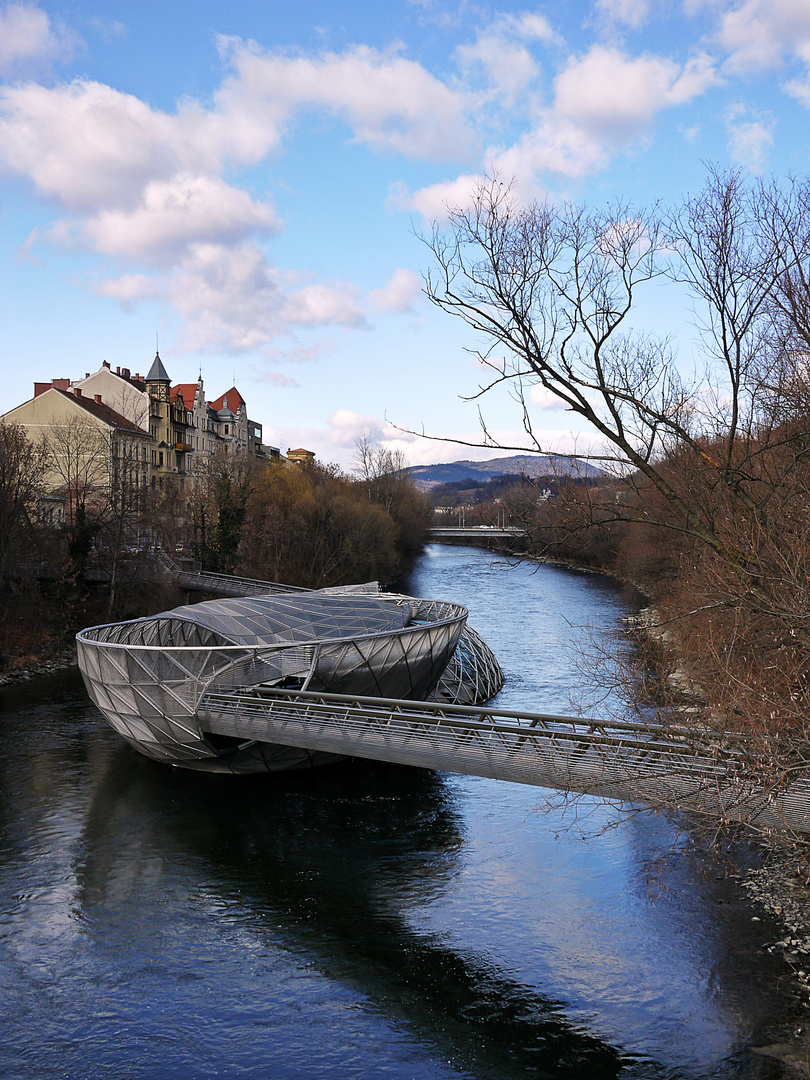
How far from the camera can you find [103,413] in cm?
6700

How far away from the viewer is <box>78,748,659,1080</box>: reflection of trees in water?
36.7 ft

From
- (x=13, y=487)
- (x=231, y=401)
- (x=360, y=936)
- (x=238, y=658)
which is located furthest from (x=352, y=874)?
(x=231, y=401)

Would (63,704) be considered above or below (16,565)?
below

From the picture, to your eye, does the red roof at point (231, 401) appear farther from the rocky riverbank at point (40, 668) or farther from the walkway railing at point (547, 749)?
the walkway railing at point (547, 749)

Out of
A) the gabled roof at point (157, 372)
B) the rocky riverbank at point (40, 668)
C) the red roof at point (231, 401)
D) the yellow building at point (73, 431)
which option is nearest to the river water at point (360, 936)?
the rocky riverbank at point (40, 668)

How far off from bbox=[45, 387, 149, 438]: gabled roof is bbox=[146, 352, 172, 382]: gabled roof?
7.05 m

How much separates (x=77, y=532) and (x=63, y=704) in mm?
15404

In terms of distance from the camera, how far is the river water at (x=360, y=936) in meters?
10.7

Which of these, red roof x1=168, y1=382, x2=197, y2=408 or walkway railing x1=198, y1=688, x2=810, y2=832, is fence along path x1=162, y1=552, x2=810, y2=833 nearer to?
walkway railing x1=198, y1=688, x2=810, y2=832

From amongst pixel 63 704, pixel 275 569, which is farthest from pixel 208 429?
pixel 63 704

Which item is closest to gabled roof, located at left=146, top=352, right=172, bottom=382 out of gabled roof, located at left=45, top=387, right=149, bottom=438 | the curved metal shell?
gabled roof, located at left=45, top=387, right=149, bottom=438

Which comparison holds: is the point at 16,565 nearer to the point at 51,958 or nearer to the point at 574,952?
the point at 51,958

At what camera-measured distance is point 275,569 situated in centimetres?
5681

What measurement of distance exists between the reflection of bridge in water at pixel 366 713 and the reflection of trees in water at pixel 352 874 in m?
1.28
